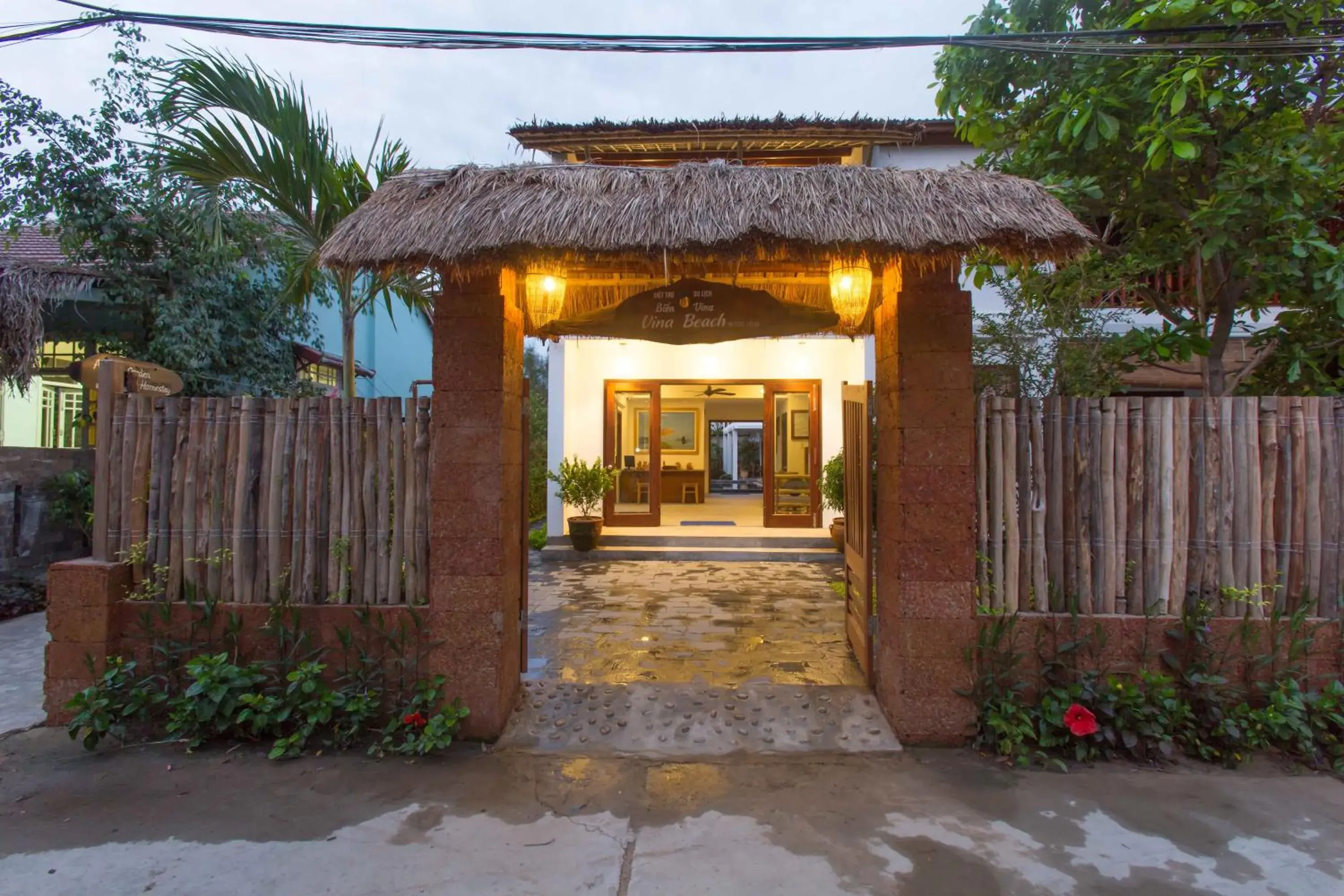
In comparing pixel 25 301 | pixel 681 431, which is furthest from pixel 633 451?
pixel 25 301

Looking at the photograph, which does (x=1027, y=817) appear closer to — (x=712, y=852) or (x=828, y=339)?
(x=712, y=852)

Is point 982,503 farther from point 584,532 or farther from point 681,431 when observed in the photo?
point 681,431

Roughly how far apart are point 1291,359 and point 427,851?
6883 millimetres

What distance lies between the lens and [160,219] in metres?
7.73

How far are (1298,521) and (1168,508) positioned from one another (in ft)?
2.51

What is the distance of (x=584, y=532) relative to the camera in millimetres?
10102

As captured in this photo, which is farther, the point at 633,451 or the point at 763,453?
the point at 633,451

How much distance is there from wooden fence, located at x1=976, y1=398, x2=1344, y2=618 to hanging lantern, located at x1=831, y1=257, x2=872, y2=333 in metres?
1.28

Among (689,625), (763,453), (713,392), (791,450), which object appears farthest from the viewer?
(713,392)

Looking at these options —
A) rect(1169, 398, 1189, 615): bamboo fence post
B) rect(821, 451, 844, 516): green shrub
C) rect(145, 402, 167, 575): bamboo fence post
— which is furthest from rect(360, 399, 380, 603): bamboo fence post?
rect(821, 451, 844, 516): green shrub

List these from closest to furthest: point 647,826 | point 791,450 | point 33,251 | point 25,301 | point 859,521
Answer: point 647,826 → point 859,521 → point 25,301 → point 33,251 → point 791,450

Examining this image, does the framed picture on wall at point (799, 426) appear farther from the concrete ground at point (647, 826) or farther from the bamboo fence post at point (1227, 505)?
the concrete ground at point (647, 826)

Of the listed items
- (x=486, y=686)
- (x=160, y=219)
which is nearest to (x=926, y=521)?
(x=486, y=686)

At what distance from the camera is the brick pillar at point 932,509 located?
12.6ft
